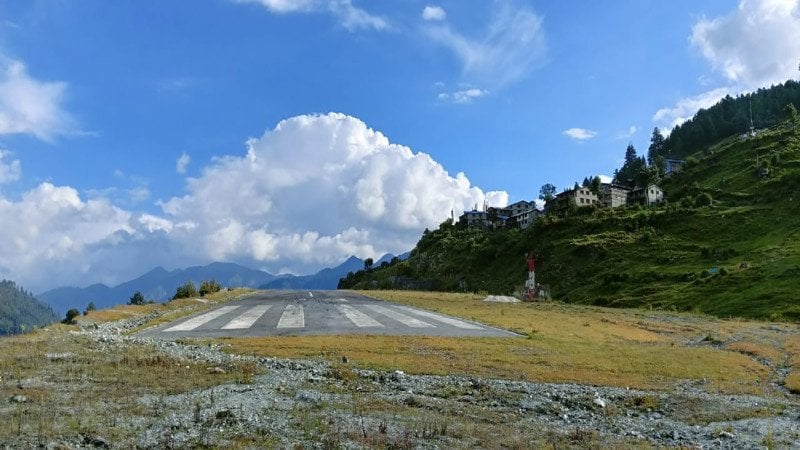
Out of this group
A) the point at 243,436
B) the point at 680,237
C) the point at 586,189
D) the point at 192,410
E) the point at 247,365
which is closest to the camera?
the point at 243,436

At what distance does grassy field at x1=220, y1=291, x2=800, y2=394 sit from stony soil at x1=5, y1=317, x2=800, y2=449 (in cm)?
177

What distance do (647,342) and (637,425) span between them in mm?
23107

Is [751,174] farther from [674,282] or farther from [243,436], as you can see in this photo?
[243,436]

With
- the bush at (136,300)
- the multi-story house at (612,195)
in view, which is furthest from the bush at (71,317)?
the multi-story house at (612,195)

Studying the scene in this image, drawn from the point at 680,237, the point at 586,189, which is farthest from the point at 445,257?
the point at 680,237

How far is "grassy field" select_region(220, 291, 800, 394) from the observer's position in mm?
24938

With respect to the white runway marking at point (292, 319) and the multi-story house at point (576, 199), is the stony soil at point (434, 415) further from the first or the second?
the multi-story house at point (576, 199)

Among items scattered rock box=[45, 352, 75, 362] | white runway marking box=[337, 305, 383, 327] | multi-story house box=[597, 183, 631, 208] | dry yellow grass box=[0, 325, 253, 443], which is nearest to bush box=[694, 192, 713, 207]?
multi-story house box=[597, 183, 631, 208]

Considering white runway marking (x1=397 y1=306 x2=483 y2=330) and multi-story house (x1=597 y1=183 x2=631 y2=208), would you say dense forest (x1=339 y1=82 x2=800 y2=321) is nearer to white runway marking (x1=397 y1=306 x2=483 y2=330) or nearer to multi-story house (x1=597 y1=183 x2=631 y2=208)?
multi-story house (x1=597 y1=183 x2=631 y2=208)

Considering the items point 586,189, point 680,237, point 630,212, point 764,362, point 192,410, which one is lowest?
point 764,362

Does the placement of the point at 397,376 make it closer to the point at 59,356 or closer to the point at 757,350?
the point at 59,356

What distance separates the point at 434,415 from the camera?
56.5 ft

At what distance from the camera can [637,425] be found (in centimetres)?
1728

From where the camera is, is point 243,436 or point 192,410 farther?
point 192,410
